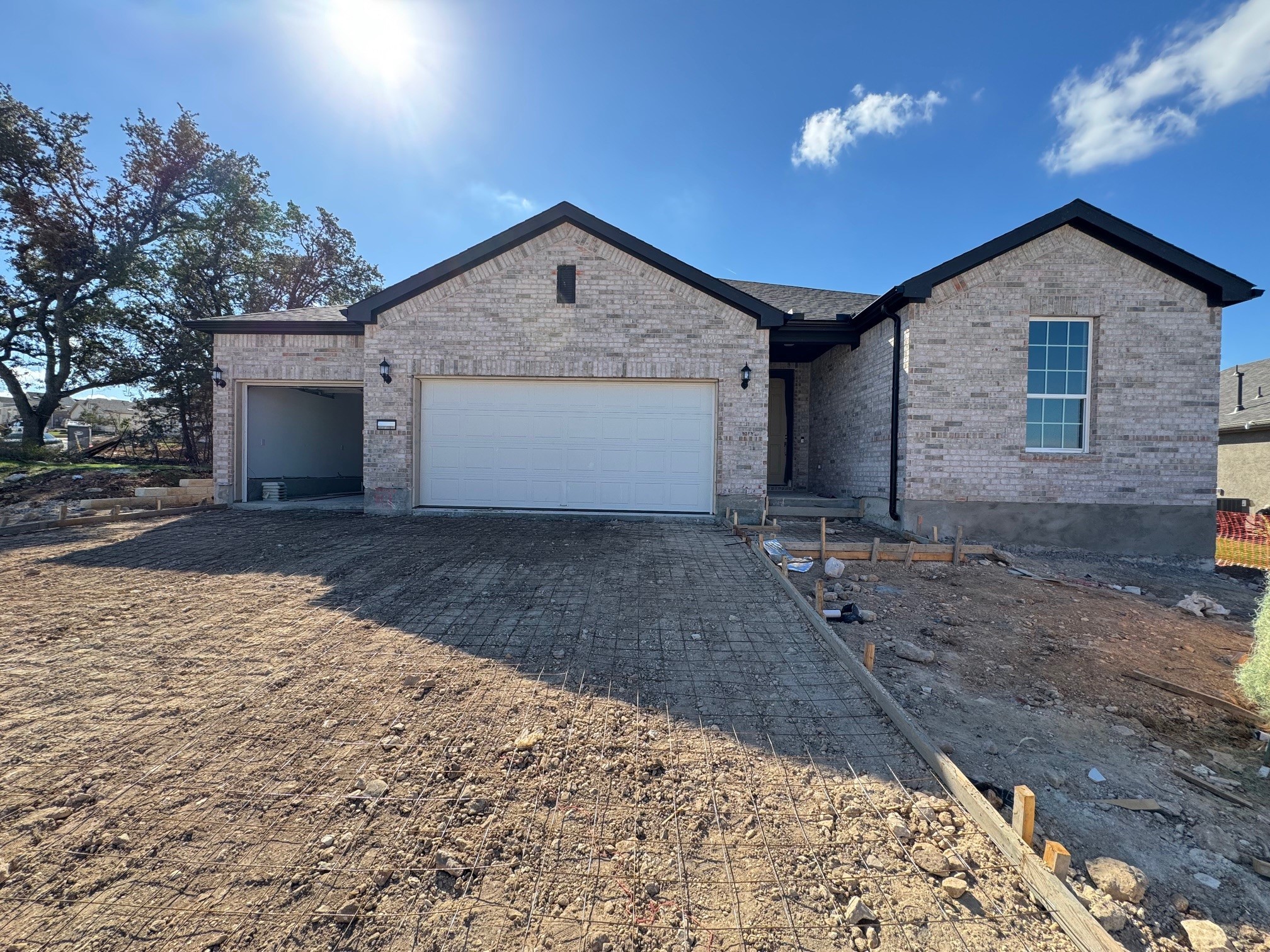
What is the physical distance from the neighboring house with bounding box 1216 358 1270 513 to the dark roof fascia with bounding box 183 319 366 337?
891 inches

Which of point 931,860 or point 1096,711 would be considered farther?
point 1096,711

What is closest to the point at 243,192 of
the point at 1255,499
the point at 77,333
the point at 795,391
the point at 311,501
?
the point at 77,333

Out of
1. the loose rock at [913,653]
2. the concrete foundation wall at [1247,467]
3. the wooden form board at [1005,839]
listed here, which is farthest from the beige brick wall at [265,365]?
the concrete foundation wall at [1247,467]

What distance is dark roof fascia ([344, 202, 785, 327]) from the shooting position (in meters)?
8.82

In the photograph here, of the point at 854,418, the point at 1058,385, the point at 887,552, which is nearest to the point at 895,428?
the point at 854,418

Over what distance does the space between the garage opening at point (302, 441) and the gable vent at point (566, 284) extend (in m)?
4.95

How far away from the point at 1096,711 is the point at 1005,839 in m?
2.21

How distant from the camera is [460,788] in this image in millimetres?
2369

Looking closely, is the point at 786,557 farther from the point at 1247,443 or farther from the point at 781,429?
the point at 1247,443

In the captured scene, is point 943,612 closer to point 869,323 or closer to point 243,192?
point 869,323

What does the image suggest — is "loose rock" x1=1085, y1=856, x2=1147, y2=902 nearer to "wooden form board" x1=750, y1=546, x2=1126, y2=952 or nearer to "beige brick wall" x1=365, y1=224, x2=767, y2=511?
"wooden form board" x1=750, y1=546, x2=1126, y2=952

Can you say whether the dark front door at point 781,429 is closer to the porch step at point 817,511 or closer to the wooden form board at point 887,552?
the porch step at point 817,511

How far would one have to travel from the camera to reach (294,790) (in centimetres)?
233

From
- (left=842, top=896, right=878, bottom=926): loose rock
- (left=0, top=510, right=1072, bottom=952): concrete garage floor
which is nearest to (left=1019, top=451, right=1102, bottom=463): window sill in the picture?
(left=0, top=510, right=1072, bottom=952): concrete garage floor
